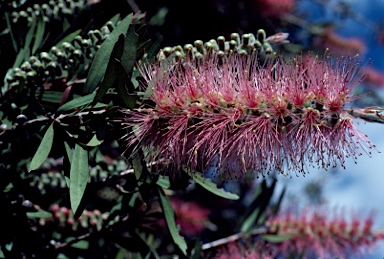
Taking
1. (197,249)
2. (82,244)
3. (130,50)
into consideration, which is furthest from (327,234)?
(130,50)

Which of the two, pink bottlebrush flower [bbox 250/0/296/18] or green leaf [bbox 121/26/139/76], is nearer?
green leaf [bbox 121/26/139/76]

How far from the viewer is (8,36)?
189cm

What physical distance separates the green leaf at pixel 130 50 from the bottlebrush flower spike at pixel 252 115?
3.2 inches

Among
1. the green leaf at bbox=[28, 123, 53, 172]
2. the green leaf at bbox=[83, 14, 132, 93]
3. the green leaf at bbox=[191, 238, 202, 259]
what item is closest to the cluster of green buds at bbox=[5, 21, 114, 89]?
the green leaf at bbox=[83, 14, 132, 93]

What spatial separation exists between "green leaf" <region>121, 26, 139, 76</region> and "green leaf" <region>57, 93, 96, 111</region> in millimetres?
170

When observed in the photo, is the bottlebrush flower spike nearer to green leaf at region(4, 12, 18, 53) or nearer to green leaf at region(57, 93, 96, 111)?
green leaf at region(57, 93, 96, 111)

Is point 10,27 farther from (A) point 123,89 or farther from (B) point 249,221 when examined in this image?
(B) point 249,221

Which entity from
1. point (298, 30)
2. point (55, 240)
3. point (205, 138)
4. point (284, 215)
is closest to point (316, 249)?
point (284, 215)

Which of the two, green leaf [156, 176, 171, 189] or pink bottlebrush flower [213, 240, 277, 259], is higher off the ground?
green leaf [156, 176, 171, 189]

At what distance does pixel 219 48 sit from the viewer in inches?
68.4

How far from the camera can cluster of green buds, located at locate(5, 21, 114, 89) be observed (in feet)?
5.72

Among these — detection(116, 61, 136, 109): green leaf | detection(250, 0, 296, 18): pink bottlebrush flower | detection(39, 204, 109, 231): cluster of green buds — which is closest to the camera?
detection(116, 61, 136, 109): green leaf

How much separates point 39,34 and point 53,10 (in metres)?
0.23

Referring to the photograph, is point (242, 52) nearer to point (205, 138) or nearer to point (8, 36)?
point (205, 138)
